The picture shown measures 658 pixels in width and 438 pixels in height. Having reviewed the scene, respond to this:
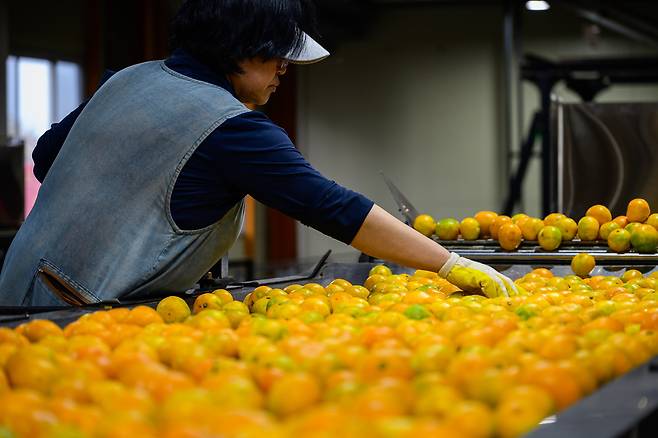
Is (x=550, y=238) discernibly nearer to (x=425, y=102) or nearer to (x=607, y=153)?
(x=607, y=153)

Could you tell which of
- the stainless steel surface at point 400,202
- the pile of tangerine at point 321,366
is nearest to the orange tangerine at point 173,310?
the pile of tangerine at point 321,366

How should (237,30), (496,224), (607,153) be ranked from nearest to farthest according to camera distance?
(237,30)
(496,224)
(607,153)

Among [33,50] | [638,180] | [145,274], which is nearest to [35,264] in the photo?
[145,274]

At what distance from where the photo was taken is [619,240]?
10.1 ft

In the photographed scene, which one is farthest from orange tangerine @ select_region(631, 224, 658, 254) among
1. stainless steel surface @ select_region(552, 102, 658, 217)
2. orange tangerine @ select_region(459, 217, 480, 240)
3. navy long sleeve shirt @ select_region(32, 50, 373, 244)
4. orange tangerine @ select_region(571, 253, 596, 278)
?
stainless steel surface @ select_region(552, 102, 658, 217)

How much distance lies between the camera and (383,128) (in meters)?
11.3

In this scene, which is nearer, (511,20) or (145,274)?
(145,274)

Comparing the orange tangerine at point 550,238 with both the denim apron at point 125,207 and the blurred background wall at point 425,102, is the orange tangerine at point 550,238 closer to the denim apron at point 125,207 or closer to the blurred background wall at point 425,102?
the denim apron at point 125,207

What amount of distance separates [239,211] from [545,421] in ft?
4.58

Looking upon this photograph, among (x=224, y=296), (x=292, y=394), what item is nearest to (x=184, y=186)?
(x=224, y=296)

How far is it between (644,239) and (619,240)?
0.08 meters

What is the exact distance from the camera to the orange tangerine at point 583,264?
292cm

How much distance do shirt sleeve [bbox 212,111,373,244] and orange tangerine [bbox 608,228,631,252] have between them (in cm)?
124

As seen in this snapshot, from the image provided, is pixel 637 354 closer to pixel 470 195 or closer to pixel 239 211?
pixel 239 211
